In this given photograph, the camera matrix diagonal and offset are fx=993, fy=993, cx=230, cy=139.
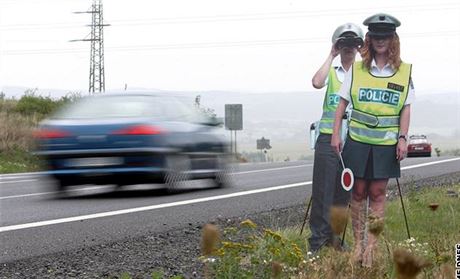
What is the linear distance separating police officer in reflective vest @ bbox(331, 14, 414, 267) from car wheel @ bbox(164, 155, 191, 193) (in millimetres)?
8785

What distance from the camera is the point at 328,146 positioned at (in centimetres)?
667

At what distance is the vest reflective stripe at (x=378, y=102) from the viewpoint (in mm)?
5359

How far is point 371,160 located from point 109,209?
7265 mm

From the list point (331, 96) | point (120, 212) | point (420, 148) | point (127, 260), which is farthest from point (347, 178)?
point (420, 148)

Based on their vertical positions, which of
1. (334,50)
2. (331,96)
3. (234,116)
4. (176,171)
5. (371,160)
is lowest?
(176,171)

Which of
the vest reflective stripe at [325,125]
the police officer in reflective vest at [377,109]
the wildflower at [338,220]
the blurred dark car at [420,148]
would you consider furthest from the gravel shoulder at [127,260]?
the blurred dark car at [420,148]

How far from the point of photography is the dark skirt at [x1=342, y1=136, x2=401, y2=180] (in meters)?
5.43

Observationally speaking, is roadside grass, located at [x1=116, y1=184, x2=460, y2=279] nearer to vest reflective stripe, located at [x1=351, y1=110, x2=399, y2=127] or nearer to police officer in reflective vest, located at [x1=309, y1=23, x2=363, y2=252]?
police officer in reflective vest, located at [x1=309, y1=23, x2=363, y2=252]

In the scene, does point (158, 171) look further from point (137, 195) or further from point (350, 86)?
point (350, 86)

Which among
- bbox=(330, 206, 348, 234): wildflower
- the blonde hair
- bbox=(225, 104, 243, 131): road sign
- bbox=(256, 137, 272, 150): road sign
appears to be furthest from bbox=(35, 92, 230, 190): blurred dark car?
bbox=(256, 137, 272, 150): road sign

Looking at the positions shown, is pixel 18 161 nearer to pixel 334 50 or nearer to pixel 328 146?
pixel 328 146

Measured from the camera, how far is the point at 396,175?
5.53m

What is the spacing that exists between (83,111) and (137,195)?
1.57 metres

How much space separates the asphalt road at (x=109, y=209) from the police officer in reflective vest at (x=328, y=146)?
268 centimetres
